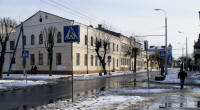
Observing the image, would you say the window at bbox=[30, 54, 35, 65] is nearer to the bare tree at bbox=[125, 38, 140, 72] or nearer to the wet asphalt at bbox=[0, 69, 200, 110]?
→ the bare tree at bbox=[125, 38, 140, 72]

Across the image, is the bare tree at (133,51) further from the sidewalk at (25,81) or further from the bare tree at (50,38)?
the sidewalk at (25,81)

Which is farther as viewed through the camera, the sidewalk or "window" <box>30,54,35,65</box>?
"window" <box>30,54,35,65</box>

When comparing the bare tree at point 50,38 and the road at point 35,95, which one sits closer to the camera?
the road at point 35,95

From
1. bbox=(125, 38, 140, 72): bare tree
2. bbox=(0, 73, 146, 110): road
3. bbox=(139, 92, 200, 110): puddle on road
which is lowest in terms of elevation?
bbox=(0, 73, 146, 110): road

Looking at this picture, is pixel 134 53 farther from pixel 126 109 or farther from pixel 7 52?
pixel 126 109

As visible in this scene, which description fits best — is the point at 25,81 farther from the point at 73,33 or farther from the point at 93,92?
the point at 73,33

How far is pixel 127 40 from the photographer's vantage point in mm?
76688

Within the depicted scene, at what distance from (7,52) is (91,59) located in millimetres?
16432

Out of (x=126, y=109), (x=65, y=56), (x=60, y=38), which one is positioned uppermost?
(x=60, y=38)

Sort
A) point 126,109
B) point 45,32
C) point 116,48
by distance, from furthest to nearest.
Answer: point 116,48
point 45,32
point 126,109

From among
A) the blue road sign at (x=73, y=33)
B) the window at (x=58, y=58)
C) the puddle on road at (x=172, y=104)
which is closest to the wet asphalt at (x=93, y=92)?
the puddle on road at (x=172, y=104)

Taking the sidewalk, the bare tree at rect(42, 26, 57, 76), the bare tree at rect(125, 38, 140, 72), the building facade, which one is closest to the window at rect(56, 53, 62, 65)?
the building facade

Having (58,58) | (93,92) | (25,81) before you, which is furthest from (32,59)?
(93,92)

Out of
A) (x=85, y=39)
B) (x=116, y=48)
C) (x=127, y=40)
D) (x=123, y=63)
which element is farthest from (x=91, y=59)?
(x=127, y=40)
